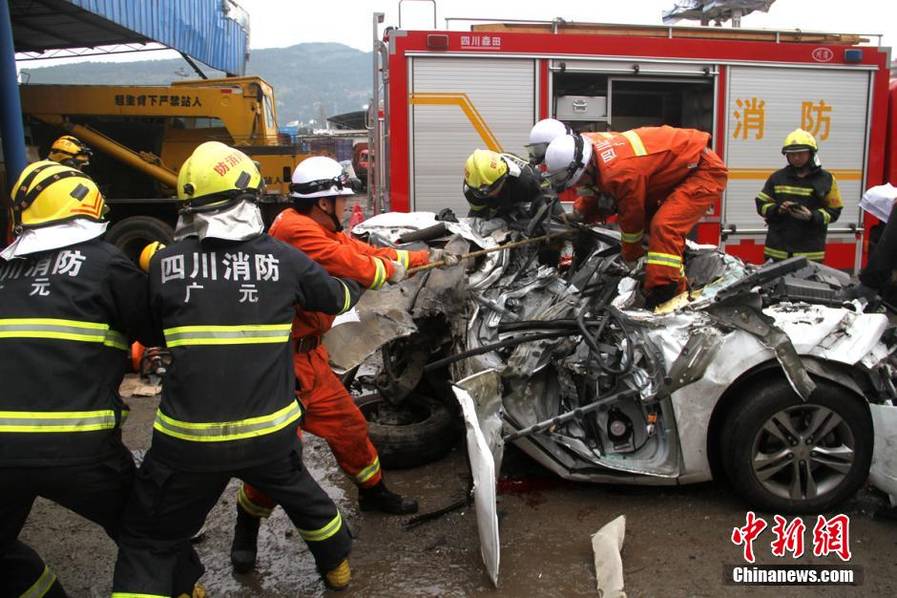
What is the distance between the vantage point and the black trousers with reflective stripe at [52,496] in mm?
2242

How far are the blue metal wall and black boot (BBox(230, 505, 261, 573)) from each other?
7.21 metres

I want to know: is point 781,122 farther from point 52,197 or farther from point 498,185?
point 52,197

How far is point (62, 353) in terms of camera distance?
2264 millimetres

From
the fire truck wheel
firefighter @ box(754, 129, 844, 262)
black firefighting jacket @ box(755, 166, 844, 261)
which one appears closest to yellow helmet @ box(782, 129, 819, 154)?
firefighter @ box(754, 129, 844, 262)

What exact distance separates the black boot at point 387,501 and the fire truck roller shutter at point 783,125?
485cm

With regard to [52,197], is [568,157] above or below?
above

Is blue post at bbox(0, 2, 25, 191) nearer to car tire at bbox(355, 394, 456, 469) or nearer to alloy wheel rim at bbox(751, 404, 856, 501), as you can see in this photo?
car tire at bbox(355, 394, 456, 469)

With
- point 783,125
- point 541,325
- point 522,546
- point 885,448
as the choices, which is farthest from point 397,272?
point 783,125

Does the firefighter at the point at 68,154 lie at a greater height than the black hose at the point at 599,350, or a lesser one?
greater

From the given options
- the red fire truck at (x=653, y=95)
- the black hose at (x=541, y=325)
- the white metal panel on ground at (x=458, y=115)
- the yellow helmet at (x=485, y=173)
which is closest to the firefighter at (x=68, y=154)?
the red fire truck at (x=653, y=95)

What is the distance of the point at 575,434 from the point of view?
11.1 feet

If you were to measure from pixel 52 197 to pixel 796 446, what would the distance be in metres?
3.06

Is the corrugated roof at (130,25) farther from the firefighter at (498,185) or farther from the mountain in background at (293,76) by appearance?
the mountain in background at (293,76)

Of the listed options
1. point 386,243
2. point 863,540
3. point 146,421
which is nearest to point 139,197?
point 146,421
